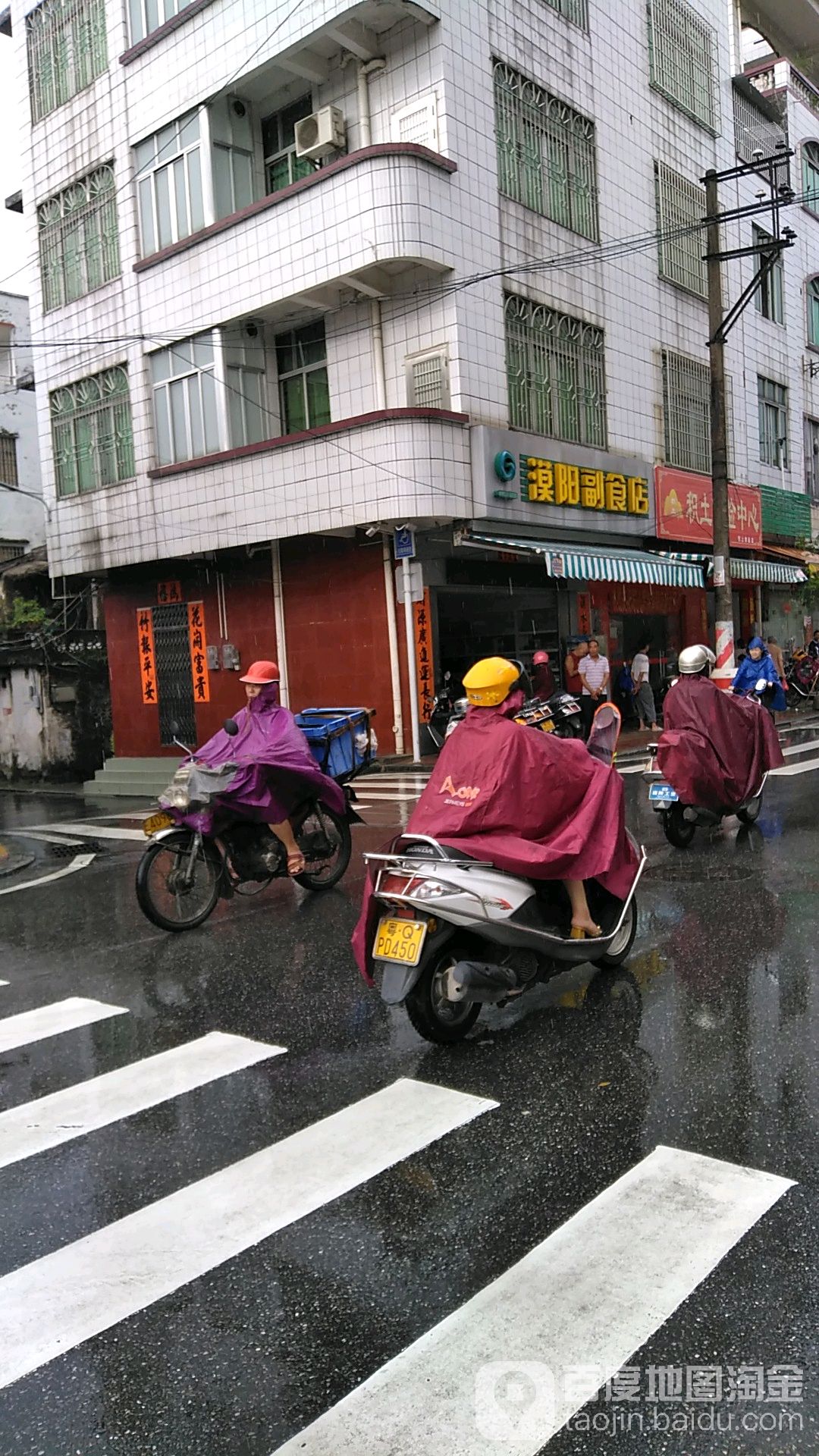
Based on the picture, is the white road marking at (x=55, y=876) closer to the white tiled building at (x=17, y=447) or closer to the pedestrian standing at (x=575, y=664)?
the pedestrian standing at (x=575, y=664)

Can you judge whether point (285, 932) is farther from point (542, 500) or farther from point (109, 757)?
point (109, 757)

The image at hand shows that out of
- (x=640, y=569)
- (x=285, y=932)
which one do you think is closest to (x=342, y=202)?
(x=640, y=569)

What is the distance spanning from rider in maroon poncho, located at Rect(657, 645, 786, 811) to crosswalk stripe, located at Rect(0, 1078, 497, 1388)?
16.4ft

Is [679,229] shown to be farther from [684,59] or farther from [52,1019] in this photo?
[52,1019]

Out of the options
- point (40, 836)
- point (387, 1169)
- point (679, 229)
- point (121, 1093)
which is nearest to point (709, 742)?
point (121, 1093)

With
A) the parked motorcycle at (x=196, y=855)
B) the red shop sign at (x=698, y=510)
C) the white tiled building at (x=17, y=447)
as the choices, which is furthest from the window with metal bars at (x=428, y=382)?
the white tiled building at (x=17, y=447)

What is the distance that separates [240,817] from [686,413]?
18181 mm

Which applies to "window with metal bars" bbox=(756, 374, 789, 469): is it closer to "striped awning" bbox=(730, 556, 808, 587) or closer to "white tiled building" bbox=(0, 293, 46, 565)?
"striped awning" bbox=(730, 556, 808, 587)

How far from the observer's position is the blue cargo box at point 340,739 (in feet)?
30.6

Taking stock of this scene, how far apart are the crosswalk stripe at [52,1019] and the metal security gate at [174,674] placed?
14.4m

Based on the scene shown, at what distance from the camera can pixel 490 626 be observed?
19.4m

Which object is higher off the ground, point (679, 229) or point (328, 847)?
point (679, 229)

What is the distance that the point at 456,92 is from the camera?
52.0 ft

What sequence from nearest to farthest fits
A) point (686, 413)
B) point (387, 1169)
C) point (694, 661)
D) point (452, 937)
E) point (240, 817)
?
point (387, 1169) → point (452, 937) → point (240, 817) → point (694, 661) → point (686, 413)
